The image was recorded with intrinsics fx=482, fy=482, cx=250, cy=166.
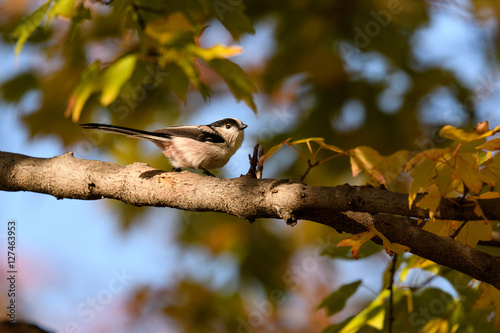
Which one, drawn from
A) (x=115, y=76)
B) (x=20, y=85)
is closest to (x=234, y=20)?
(x=115, y=76)

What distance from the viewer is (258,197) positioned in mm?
1824

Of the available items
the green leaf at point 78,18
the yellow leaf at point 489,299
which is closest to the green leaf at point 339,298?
the yellow leaf at point 489,299

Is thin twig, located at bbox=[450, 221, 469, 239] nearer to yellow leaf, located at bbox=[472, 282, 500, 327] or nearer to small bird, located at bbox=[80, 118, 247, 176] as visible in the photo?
yellow leaf, located at bbox=[472, 282, 500, 327]

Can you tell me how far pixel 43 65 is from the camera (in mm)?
4715

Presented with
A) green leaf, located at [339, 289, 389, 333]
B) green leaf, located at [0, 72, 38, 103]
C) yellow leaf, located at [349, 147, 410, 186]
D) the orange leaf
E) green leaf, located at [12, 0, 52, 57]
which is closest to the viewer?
Answer: the orange leaf

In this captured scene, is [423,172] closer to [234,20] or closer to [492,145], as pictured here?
[492,145]

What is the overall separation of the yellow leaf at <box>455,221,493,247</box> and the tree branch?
0.26 feet

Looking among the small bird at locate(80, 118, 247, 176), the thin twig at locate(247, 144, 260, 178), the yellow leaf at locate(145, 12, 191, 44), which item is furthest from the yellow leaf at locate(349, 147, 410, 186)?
the small bird at locate(80, 118, 247, 176)

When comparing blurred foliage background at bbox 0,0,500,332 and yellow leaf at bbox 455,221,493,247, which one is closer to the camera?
yellow leaf at bbox 455,221,493,247

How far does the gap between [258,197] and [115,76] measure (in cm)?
136

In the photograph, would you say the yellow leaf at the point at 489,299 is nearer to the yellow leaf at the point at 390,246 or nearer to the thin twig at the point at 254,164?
the yellow leaf at the point at 390,246

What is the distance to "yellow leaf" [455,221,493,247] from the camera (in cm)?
175

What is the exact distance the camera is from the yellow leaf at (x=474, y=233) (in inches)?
69.0

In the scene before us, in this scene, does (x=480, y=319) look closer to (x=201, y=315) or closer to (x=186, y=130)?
(x=186, y=130)
